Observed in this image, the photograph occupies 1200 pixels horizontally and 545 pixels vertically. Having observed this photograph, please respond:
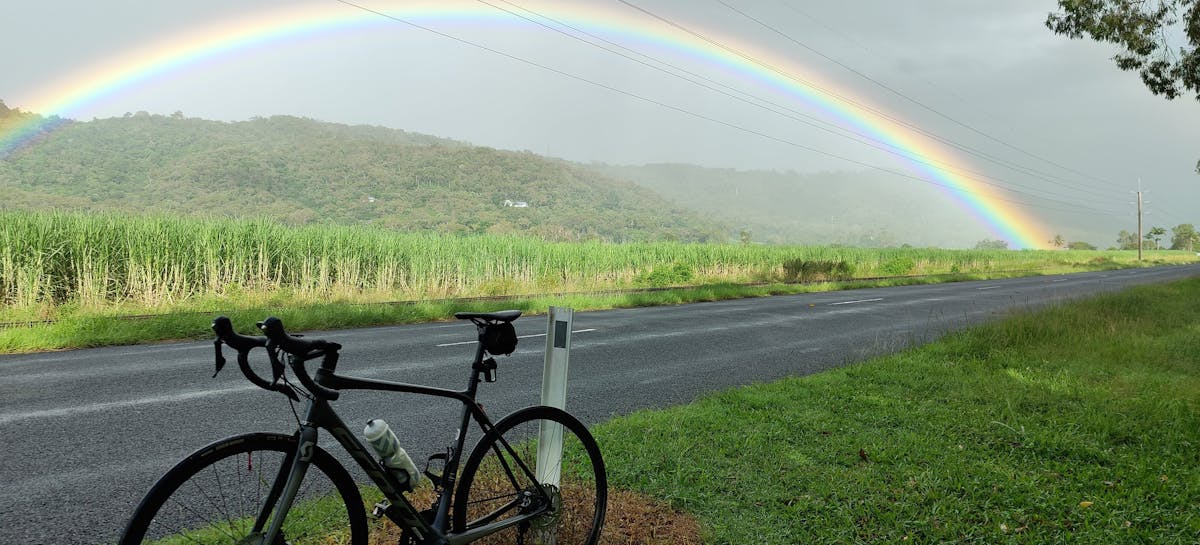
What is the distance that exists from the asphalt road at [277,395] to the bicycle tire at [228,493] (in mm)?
1418

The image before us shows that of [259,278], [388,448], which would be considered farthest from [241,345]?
[259,278]

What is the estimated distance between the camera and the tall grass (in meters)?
13.3

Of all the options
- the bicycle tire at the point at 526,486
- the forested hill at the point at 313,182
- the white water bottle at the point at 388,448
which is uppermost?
the forested hill at the point at 313,182

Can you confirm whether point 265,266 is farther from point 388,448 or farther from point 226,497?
point 388,448

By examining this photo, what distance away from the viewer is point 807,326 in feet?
42.0

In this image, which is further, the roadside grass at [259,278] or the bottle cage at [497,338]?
the roadside grass at [259,278]

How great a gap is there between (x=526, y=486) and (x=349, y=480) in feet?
2.97

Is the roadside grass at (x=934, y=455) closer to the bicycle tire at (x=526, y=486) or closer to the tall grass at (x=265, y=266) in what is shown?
the bicycle tire at (x=526, y=486)

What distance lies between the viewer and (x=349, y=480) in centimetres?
233

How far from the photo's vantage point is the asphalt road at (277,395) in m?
4.05

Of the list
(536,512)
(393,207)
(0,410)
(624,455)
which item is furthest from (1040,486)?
(393,207)

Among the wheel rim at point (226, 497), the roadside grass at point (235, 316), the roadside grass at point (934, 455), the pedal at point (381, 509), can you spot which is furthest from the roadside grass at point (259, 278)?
the pedal at point (381, 509)

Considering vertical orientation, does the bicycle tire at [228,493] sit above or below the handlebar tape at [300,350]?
below

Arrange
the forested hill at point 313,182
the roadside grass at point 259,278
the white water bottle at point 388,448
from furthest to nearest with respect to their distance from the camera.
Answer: the forested hill at point 313,182 < the roadside grass at point 259,278 < the white water bottle at point 388,448
